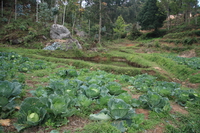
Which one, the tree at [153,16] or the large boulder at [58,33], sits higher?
the tree at [153,16]

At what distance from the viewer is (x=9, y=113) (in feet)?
7.32

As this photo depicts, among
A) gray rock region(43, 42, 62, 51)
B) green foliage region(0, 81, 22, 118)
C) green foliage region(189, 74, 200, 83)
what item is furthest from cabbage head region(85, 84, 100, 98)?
gray rock region(43, 42, 62, 51)

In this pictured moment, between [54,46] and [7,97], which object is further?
[54,46]

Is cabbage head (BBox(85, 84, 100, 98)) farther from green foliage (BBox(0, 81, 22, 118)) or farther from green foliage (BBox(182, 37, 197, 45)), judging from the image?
green foliage (BBox(182, 37, 197, 45))

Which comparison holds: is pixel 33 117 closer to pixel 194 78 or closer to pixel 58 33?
pixel 194 78

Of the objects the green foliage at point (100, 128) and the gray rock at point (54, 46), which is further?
the gray rock at point (54, 46)

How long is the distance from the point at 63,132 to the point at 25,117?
0.61 meters

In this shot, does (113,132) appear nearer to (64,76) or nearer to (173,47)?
(64,76)

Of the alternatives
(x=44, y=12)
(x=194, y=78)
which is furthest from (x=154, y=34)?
(x=194, y=78)

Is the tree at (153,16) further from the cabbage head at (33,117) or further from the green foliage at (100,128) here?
the cabbage head at (33,117)

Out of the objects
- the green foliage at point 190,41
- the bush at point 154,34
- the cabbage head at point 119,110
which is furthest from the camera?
the bush at point 154,34

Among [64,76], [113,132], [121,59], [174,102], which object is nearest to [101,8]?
[121,59]

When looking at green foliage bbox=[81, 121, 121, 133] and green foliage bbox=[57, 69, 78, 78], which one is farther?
green foliage bbox=[57, 69, 78, 78]

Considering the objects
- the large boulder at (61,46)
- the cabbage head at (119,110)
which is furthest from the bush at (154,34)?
the cabbage head at (119,110)
